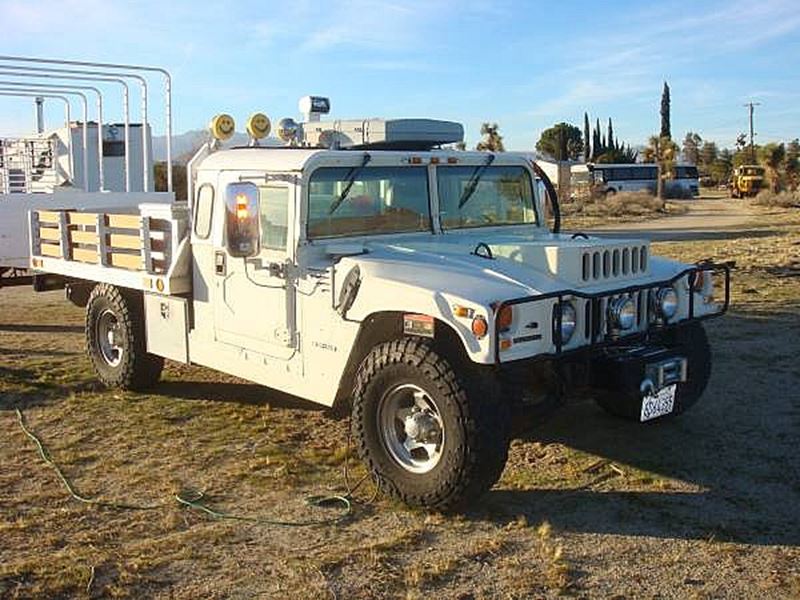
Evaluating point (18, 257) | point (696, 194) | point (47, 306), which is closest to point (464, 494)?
point (18, 257)

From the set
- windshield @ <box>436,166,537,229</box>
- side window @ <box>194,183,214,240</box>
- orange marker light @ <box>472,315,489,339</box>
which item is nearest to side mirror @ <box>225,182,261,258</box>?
side window @ <box>194,183,214,240</box>

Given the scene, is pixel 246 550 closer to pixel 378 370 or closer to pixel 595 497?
pixel 378 370

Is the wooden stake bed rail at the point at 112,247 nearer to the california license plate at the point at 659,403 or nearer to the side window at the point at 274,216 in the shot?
the side window at the point at 274,216

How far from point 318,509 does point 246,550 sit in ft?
1.99

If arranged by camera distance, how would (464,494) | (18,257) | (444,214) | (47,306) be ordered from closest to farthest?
(464,494) → (444,214) → (18,257) → (47,306)

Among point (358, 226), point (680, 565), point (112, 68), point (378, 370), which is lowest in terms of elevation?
point (680, 565)

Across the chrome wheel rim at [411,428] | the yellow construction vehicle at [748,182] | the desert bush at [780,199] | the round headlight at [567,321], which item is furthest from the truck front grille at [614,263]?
the yellow construction vehicle at [748,182]

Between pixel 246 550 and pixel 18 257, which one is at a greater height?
pixel 18 257

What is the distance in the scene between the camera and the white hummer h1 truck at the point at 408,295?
464cm

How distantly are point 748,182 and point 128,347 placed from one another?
53849mm

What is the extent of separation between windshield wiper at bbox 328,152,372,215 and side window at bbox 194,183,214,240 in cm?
106

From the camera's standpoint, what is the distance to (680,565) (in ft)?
13.7

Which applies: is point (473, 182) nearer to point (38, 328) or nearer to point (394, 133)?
point (394, 133)

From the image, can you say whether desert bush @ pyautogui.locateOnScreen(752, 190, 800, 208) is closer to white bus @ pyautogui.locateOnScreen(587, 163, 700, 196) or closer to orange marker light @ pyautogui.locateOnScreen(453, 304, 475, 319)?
white bus @ pyautogui.locateOnScreen(587, 163, 700, 196)
